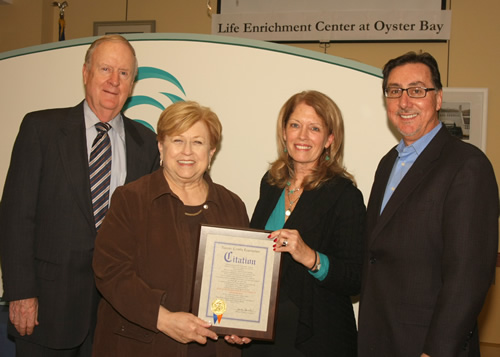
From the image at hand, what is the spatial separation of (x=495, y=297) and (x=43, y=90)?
176 inches

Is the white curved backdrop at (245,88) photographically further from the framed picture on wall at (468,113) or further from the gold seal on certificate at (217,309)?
the framed picture on wall at (468,113)

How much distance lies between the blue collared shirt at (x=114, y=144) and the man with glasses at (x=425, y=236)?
1.20 m

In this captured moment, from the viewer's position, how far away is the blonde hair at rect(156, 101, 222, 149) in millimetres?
1893

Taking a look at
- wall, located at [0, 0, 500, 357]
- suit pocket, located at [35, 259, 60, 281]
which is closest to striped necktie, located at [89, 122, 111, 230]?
suit pocket, located at [35, 259, 60, 281]

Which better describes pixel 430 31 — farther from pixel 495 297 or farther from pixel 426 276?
pixel 426 276

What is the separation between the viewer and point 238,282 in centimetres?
182

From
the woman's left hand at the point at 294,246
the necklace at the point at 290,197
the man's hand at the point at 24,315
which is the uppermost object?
the necklace at the point at 290,197

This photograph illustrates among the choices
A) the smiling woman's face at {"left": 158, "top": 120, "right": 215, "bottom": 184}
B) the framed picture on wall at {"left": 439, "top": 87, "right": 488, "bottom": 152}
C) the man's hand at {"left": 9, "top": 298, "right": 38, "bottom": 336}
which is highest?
the framed picture on wall at {"left": 439, "top": 87, "right": 488, "bottom": 152}

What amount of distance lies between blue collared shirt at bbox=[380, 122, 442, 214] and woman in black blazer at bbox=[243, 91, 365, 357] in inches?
5.6

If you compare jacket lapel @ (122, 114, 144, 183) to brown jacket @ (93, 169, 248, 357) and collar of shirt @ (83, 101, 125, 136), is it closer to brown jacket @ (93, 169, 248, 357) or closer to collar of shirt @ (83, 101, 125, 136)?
collar of shirt @ (83, 101, 125, 136)

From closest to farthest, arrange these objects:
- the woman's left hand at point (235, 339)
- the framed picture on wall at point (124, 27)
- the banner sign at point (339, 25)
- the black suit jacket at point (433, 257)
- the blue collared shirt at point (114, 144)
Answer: the black suit jacket at point (433, 257) < the woman's left hand at point (235, 339) < the blue collared shirt at point (114, 144) < the banner sign at point (339, 25) < the framed picture on wall at point (124, 27)

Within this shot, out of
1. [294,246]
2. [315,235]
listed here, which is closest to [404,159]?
[315,235]

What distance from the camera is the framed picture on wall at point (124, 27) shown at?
17.6 ft

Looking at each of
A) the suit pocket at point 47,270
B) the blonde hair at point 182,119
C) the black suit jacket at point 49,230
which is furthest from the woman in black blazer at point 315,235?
the suit pocket at point 47,270
